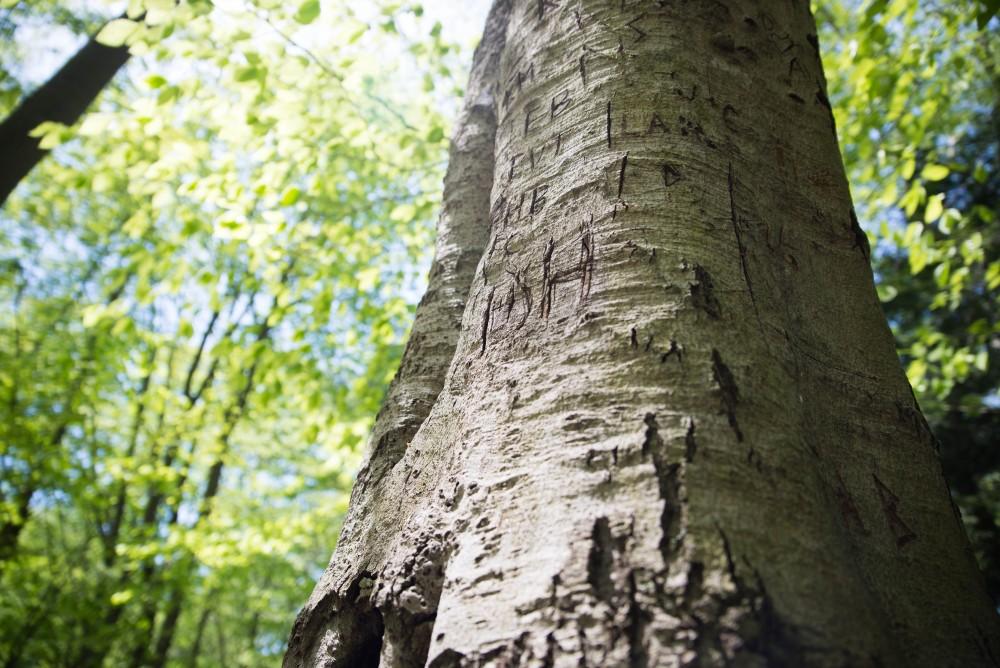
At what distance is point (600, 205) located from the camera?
1.26 meters

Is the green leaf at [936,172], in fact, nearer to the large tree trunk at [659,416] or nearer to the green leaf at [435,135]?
the large tree trunk at [659,416]

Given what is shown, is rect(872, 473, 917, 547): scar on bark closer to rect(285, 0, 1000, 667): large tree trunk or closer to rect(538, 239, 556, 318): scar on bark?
rect(285, 0, 1000, 667): large tree trunk

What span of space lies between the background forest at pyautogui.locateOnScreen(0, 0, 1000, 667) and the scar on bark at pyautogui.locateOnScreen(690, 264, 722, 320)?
2.37 metres

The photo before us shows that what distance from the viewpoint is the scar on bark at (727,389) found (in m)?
0.95

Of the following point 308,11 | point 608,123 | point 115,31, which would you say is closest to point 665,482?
point 608,123

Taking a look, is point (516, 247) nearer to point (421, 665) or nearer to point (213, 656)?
point (421, 665)

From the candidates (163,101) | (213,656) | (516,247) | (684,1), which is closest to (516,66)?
(684,1)

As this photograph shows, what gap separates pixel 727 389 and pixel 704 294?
194 mm

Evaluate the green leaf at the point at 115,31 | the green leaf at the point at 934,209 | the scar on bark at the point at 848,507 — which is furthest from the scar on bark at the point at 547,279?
the green leaf at the point at 934,209

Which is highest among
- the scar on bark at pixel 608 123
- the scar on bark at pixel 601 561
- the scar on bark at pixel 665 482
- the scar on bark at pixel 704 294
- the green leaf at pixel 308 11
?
the green leaf at pixel 308 11

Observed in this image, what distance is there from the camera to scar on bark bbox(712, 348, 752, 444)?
954mm

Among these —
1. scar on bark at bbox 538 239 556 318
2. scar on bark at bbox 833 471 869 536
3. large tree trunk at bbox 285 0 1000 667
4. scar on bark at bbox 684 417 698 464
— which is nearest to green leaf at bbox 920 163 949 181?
large tree trunk at bbox 285 0 1000 667

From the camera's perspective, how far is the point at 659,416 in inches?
37.4

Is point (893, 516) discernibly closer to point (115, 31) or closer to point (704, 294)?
point (704, 294)
